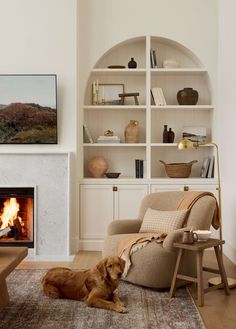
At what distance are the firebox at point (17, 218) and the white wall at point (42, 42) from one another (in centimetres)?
63

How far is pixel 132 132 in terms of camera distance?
20.9 feet

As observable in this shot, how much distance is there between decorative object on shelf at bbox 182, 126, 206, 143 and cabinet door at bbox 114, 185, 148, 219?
95 cm

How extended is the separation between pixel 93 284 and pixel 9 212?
260 centimetres

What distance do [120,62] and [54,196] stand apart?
1992mm

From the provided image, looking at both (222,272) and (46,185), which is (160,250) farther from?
(46,185)

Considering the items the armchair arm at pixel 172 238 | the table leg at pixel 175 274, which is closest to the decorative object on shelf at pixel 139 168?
the armchair arm at pixel 172 238

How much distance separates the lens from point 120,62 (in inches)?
260

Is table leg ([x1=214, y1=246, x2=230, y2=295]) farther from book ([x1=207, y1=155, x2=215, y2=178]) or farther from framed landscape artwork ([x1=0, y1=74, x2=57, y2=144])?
framed landscape artwork ([x1=0, y1=74, x2=57, y2=144])

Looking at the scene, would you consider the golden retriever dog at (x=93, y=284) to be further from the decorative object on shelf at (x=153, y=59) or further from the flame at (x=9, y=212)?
the decorative object on shelf at (x=153, y=59)

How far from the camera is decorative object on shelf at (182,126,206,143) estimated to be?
6.42 meters

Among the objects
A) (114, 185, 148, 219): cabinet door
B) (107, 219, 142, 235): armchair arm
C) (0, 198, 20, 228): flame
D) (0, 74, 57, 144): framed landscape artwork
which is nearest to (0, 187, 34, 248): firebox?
(0, 198, 20, 228): flame

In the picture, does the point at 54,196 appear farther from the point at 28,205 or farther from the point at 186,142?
the point at 186,142

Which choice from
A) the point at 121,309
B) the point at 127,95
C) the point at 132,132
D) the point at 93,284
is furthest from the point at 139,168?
the point at 121,309

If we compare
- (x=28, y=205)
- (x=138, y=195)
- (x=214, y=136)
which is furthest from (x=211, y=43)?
(x=28, y=205)
